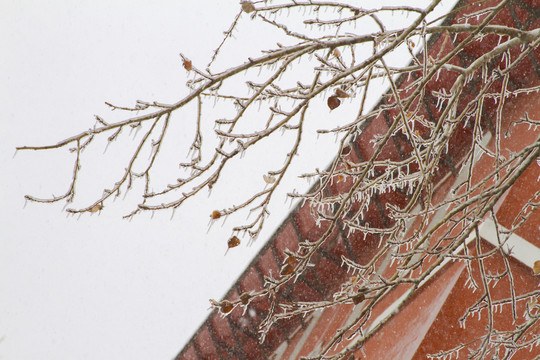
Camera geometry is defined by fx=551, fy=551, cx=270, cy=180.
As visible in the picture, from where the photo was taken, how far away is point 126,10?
365 feet

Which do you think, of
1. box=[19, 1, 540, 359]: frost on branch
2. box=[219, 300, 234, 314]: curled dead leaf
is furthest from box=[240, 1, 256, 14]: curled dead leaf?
box=[219, 300, 234, 314]: curled dead leaf

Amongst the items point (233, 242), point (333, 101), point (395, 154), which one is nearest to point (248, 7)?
point (333, 101)

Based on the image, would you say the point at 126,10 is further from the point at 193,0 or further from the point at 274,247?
the point at 274,247

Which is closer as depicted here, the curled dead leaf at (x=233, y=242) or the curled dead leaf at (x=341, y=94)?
the curled dead leaf at (x=341, y=94)

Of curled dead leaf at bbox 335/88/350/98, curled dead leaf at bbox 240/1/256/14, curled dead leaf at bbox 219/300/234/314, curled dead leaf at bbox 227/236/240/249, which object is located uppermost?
curled dead leaf at bbox 240/1/256/14

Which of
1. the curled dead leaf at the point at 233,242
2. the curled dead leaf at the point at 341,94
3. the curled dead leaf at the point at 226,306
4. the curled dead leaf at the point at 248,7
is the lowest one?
the curled dead leaf at the point at 226,306

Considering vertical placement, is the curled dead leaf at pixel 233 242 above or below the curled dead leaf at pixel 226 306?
above

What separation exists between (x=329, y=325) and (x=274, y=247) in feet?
4.84

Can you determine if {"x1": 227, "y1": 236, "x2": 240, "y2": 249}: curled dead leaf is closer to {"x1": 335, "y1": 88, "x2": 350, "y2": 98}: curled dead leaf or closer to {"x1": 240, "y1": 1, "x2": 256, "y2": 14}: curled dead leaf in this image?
{"x1": 335, "y1": 88, "x2": 350, "y2": 98}: curled dead leaf

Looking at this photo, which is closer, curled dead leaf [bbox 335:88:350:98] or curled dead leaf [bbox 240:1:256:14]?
curled dead leaf [bbox 335:88:350:98]

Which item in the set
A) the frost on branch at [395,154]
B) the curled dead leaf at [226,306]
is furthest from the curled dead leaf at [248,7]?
the curled dead leaf at [226,306]

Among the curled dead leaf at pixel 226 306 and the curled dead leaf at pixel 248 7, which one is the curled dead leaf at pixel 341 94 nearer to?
the curled dead leaf at pixel 248 7

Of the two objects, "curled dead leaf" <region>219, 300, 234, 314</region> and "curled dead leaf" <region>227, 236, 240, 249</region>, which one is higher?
"curled dead leaf" <region>227, 236, 240, 249</region>

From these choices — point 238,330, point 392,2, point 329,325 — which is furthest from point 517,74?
point 392,2
